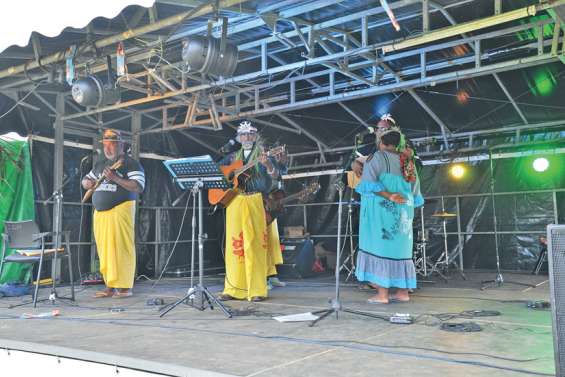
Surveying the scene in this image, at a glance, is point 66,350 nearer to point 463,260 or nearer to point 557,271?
point 557,271

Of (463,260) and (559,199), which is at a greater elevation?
(559,199)

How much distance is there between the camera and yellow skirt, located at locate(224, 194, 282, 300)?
5344 mm

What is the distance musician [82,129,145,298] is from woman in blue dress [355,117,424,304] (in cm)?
272

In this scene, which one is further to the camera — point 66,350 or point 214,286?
point 214,286

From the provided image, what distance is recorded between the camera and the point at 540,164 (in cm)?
880

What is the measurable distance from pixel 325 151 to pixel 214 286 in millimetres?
4041

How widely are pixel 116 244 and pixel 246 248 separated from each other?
1.74m

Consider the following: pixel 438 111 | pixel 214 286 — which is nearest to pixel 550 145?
pixel 438 111

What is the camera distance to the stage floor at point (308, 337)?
2561 mm

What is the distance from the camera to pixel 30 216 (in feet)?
24.9

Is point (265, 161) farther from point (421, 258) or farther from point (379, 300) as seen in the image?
point (421, 258)

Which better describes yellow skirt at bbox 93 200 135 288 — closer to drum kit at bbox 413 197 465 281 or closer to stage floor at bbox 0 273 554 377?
stage floor at bbox 0 273 554 377

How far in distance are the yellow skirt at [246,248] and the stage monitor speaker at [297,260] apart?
353 cm

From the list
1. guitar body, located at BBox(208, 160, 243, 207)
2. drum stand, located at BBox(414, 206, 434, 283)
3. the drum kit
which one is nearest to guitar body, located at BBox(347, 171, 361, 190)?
guitar body, located at BBox(208, 160, 243, 207)
